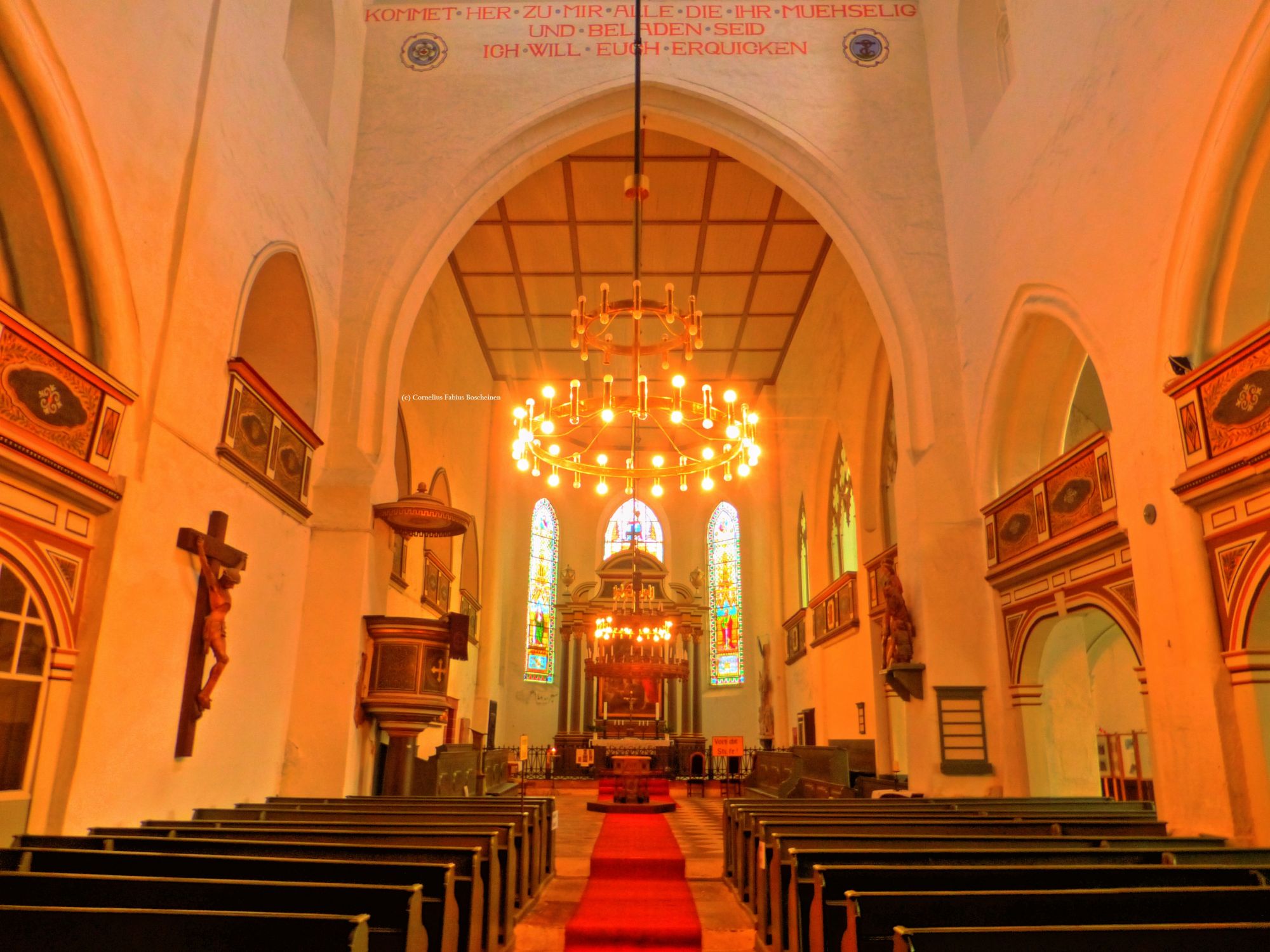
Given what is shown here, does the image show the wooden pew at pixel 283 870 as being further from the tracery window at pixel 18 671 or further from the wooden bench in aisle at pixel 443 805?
the wooden bench in aisle at pixel 443 805

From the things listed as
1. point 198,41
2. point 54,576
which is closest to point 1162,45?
point 198,41

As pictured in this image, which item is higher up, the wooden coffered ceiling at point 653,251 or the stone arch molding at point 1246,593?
the wooden coffered ceiling at point 653,251

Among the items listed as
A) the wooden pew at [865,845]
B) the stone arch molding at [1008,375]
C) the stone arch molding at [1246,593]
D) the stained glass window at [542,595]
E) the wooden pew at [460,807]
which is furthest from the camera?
the stained glass window at [542,595]

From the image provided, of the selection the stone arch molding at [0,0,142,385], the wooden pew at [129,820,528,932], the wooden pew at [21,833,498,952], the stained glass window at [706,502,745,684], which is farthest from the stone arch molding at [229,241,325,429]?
the stained glass window at [706,502,745,684]

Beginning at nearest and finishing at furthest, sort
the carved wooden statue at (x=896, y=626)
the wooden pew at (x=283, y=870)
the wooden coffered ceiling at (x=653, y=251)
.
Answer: the wooden pew at (x=283, y=870) → the carved wooden statue at (x=896, y=626) → the wooden coffered ceiling at (x=653, y=251)

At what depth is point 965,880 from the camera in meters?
3.51

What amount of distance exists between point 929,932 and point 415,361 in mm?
12606

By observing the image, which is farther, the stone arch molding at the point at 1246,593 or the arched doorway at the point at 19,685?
the stone arch molding at the point at 1246,593

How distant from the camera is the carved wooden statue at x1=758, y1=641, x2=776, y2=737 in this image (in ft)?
64.0

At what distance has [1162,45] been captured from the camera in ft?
21.9

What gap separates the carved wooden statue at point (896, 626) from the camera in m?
9.99

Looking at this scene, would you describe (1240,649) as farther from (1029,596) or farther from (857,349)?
(857,349)

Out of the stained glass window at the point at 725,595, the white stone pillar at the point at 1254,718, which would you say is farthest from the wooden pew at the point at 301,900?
the stained glass window at the point at 725,595

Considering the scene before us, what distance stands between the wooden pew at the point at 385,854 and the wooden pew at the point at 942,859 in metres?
1.45
